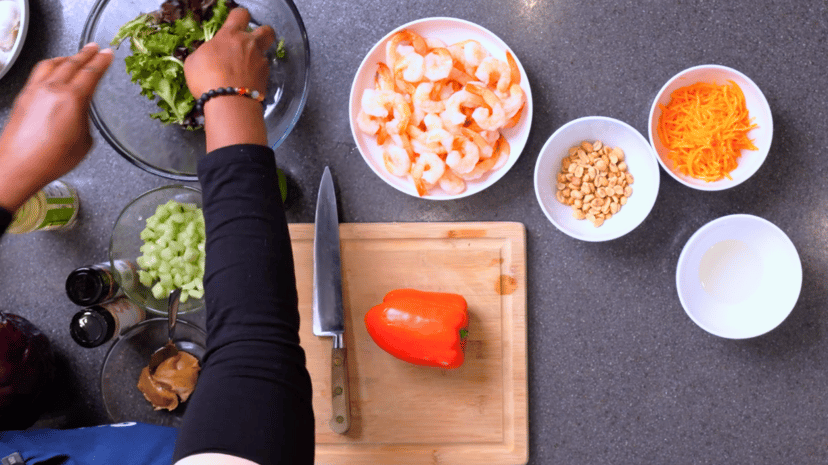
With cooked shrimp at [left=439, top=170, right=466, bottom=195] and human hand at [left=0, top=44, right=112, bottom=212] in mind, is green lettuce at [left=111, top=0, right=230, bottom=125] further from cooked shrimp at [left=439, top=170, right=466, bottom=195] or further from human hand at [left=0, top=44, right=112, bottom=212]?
cooked shrimp at [left=439, top=170, right=466, bottom=195]

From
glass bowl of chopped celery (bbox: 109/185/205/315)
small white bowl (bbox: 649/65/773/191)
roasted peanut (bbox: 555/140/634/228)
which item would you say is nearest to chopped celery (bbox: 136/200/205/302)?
glass bowl of chopped celery (bbox: 109/185/205/315)

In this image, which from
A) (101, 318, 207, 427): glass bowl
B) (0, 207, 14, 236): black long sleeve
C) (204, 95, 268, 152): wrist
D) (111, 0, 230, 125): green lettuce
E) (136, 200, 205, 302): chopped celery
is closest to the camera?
(0, 207, 14, 236): black long sleeve

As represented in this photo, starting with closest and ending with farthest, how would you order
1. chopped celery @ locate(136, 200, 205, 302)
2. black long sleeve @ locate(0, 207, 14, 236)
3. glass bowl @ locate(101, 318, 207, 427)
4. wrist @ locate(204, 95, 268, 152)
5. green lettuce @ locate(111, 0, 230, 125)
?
1. black long sleeve @ locate(0, 207, 14, 236)
2. wrist @ locate(204, 95, 268, 152)
3. green lettuce @ locate(111, 0, 230, 125)
4. chopped celery @ locate(136, 200, 205, 302)
5. glass bowl @ locate(101, 318, 207, 427)

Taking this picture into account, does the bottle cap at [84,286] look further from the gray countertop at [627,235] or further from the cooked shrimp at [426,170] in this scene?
the cooked shrimp at [426,170]

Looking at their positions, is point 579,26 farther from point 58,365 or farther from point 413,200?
point 58,365

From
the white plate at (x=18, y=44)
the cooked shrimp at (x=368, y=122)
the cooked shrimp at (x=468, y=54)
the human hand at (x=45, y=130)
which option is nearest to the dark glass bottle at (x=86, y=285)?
the human hand at (x=45, y=130)

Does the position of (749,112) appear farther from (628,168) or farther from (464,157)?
(464,157)

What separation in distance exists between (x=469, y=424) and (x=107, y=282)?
76cm

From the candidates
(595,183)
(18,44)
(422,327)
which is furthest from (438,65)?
(18,44)

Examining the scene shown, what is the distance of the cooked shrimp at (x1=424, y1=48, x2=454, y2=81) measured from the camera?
104 centimetres

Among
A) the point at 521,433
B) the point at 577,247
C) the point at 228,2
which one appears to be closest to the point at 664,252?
the point at 577,247

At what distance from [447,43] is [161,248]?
0.67 m

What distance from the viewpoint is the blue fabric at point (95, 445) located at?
952mm

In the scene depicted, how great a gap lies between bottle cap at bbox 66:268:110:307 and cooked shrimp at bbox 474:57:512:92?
82 cm
